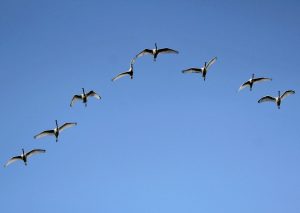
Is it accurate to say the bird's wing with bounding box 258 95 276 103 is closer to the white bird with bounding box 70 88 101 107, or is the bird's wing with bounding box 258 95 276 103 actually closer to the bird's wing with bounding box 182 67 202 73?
the bird's wing with bounding box 182 67 202 73

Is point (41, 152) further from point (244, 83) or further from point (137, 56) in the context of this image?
point (244, 83)

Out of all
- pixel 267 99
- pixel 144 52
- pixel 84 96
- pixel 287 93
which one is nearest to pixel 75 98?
pixel 84 96

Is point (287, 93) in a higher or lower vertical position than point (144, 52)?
lower

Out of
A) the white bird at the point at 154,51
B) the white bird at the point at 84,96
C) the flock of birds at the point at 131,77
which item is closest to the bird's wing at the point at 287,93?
the flock of birds at the point at 131,77

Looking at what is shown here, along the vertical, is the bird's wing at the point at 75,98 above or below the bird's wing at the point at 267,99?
above

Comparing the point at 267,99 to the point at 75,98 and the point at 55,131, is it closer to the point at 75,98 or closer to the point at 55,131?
the point at 75,98

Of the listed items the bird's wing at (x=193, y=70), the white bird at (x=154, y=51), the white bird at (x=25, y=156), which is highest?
the white bird at (x=154, y=51)

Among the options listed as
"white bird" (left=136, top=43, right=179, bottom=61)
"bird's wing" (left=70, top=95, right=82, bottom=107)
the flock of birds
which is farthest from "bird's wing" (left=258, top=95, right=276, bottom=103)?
"bird's wing" (left=70, top=95, right=82, bottom=107)

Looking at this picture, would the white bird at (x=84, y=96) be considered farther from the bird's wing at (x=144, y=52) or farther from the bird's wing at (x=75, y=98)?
the bird's wing at (x=144, y=52)

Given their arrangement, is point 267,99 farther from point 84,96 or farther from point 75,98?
point 75,98

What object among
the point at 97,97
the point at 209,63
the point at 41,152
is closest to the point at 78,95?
the point at 97,97

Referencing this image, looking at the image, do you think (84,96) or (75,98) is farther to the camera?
(75,98)

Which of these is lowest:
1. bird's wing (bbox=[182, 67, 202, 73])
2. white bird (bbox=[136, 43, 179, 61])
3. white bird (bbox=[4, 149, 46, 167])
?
white bird (bbox=[4, 149, 46, 167])

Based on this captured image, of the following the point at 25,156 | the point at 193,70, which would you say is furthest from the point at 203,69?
the point at 25,156
